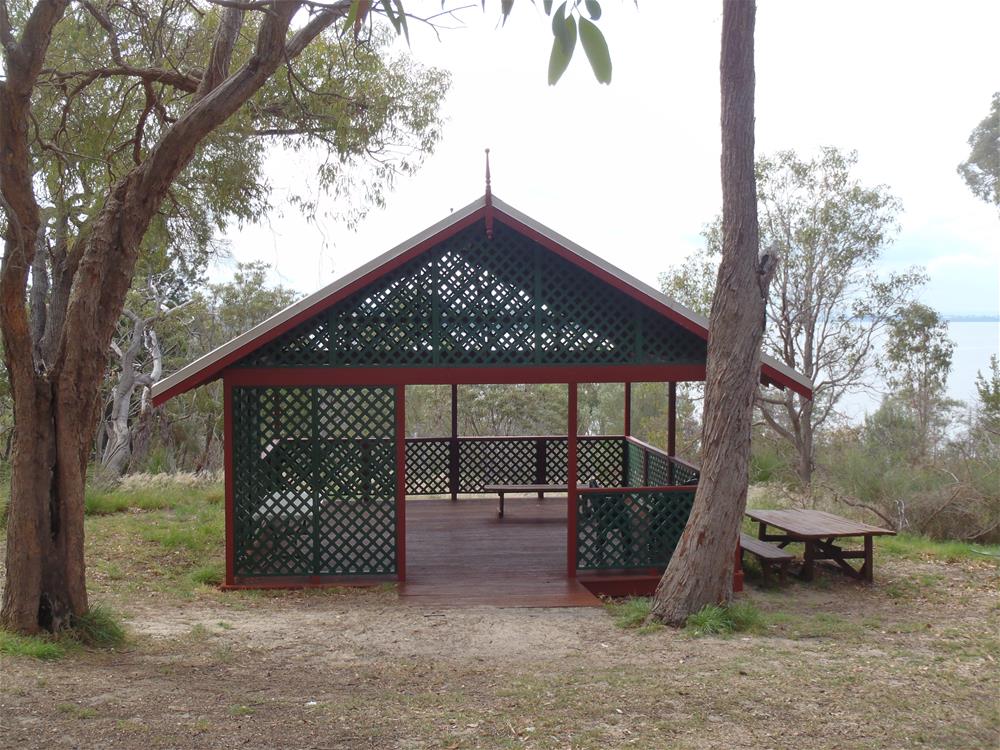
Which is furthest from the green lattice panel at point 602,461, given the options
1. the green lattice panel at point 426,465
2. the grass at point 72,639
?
the grass at point 72,639

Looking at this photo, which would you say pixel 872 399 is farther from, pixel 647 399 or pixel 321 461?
pixel 321 461

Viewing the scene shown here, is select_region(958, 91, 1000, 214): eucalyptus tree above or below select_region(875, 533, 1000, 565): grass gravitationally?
above

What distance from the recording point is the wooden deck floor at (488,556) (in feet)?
28.2

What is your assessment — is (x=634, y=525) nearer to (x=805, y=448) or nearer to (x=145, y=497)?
(x=145, y=497)

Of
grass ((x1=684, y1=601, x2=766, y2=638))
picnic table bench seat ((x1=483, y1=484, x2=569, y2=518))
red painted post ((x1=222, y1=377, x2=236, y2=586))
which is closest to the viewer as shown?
grass ((x1=684, y1=601, x2=766, y2=638))

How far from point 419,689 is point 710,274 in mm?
14221

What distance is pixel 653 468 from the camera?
452 inches

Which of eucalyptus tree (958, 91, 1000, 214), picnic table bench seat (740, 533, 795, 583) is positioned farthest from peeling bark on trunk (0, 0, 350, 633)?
eucalyptus tree (958, 91, 1000, 214)

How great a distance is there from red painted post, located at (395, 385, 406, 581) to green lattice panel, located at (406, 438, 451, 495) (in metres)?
3.87

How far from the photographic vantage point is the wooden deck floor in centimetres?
859

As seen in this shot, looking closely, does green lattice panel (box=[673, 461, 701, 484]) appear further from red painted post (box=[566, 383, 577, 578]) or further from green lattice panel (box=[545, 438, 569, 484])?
green lattice panel (box=[545, 438, 569, 484])

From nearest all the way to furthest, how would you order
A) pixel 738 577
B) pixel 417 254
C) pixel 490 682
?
pixel 490 682
pixel 417 254
pixel 738 577

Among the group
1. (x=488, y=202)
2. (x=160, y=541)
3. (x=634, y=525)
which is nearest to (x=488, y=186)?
(x=488, y=202)

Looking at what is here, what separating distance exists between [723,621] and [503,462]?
20.9ft
